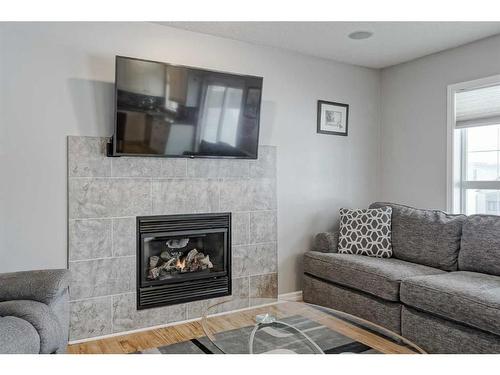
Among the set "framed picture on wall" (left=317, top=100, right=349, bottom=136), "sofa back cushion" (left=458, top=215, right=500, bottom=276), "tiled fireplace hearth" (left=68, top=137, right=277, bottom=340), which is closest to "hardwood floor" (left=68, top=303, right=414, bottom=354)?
"tiled fireplace hearth" (left=68, top=137, right=277, bottom=340)

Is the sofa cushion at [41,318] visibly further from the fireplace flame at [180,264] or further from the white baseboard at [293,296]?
the white baseboard at [293,296]

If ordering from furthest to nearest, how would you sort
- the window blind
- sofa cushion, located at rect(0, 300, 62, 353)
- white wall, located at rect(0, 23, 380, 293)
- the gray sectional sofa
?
the window blind
white wall, located at rect(0, 23, 380, 293)
the gray sectional sofa
sofa cushion, located at rect(0, 300, 62, 353)

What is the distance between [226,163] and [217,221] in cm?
50

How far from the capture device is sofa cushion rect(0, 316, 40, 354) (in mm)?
1641

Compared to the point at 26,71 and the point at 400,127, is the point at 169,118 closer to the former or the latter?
the point at 26,71

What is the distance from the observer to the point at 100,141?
293 centimetres

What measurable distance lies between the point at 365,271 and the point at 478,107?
6.07 ft

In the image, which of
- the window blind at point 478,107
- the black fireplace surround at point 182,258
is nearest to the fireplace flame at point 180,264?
the black fireplace surround at point 182,258

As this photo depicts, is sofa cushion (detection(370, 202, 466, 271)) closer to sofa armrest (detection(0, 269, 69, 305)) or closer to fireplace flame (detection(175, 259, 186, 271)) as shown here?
fireplace flame (detection(175, 259, 186, 271))

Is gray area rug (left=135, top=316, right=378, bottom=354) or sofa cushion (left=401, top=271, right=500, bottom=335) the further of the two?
sofa cushion (left=401, top=271, right=500, bottom=335)

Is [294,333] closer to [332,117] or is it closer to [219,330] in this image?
[219,330]

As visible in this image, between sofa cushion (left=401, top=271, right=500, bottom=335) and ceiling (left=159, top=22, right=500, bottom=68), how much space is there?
194 cm

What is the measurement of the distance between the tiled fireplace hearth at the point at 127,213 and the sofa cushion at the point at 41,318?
852 mm

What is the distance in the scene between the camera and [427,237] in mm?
3301
